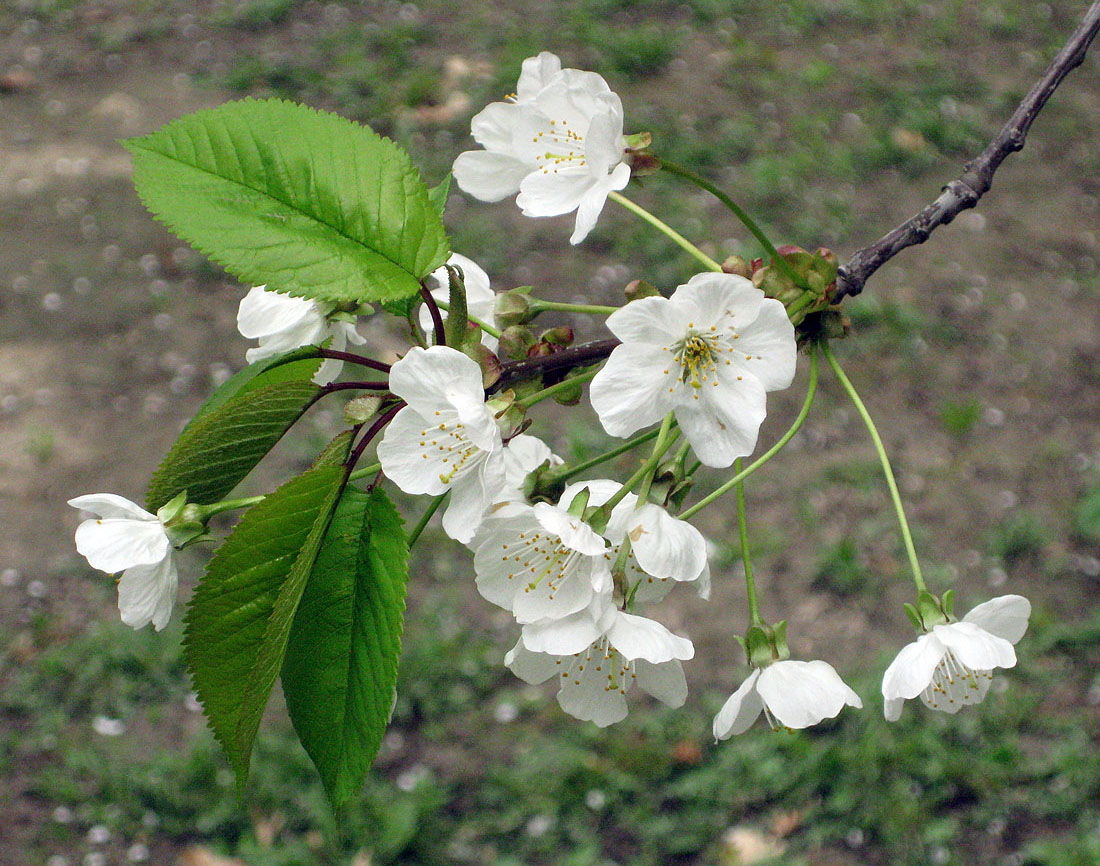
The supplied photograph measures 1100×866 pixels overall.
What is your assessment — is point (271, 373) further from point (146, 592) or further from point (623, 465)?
point (623, 465)

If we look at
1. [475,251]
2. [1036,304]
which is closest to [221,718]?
[475,251]

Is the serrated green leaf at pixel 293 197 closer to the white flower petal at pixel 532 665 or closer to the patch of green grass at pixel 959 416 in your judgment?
the white flower petal at pixel 532 665

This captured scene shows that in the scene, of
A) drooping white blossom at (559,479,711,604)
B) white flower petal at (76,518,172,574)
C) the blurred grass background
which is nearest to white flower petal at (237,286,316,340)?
white flower petal at (76,518,172,574)

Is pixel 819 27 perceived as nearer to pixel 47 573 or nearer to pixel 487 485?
pixel 47 573

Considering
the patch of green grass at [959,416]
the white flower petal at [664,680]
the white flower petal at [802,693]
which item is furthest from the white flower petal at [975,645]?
the patch of green grass at [959,416]

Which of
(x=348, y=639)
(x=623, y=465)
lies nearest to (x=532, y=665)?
(x=348, y=639)

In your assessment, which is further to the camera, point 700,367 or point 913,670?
point 913,670

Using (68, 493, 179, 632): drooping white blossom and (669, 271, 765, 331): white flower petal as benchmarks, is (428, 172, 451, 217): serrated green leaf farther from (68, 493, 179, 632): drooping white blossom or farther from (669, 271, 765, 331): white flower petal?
(68, 493, 179, 632): drooping white blossom

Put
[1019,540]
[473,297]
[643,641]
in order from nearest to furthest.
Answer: [643,641], [473,297], [1019,540]
